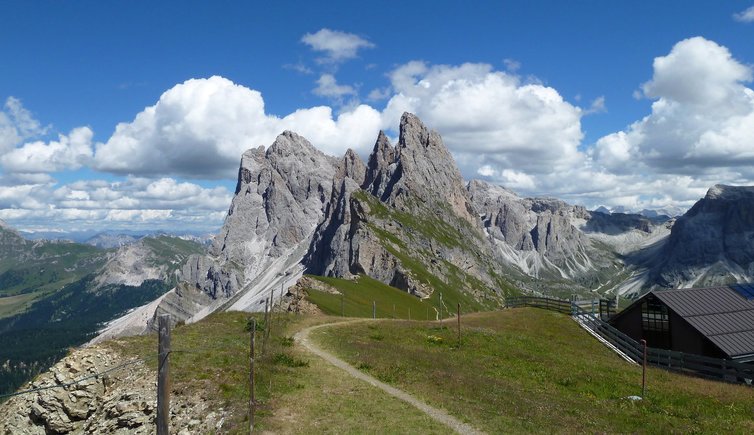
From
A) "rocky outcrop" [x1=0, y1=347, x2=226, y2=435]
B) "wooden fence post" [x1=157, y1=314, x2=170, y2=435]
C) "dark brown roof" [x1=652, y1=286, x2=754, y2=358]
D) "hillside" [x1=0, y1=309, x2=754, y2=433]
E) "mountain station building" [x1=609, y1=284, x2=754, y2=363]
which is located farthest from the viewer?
"mountain station building" [x1=609, y1=284, x2=754, y2=363]

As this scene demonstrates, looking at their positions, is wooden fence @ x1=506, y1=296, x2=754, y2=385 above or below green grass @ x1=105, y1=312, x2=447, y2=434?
below

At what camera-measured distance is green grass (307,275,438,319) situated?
93500mm

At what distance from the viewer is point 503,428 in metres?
23.3

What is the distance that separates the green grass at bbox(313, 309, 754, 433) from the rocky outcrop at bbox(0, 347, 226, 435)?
12130 millimetres

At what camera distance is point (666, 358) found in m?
47.7

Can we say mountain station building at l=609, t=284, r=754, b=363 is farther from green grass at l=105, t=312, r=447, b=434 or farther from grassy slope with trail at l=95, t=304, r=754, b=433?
green grass at l=105, t=312, r=447, b=434

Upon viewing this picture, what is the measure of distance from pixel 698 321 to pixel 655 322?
495 cm

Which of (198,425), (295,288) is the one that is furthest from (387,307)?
(198,425)

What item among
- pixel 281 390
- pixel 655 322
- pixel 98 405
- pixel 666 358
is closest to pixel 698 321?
pixel 655 322

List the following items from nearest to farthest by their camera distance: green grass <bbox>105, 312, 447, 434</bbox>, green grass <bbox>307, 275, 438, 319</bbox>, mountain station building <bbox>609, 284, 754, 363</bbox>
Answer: green grass <bbox>105, 312, 447, 434</bbox> < mountain station building <bbox>609, 284, 754, 363</bbox> < green grass <bbox>307, 275, 438, 319</bbox>

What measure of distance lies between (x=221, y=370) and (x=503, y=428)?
1711 cm

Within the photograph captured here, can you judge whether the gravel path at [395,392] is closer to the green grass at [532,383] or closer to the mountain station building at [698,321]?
the green grass at [532,383]

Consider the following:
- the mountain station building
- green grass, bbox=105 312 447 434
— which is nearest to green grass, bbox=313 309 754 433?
green grass, bbox=105 312 447 434

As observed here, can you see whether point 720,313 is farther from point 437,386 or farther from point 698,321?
point 437,386
